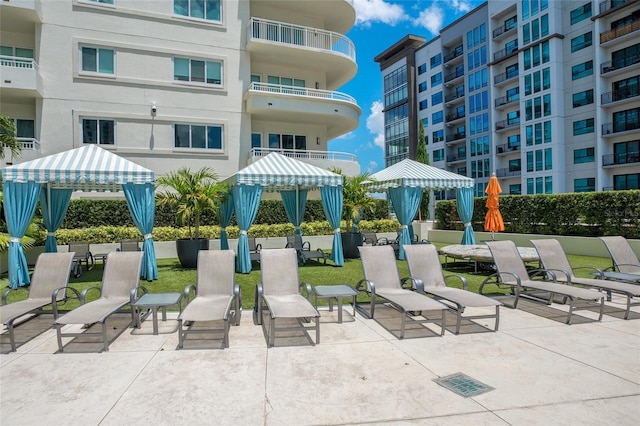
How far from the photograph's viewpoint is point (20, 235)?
33.6 feet

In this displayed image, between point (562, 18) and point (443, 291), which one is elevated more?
point (562, 18)

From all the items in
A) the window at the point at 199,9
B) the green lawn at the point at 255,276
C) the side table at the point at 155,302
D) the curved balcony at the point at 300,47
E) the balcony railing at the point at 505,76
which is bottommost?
the green lawn at the point at 255,276

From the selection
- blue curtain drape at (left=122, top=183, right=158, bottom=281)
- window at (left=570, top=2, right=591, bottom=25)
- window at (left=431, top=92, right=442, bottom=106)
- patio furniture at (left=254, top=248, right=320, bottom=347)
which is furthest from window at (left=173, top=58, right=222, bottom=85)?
window at (left=431, top=92, right=442, bottom=106)

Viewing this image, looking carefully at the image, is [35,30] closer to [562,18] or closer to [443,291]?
[443,291]

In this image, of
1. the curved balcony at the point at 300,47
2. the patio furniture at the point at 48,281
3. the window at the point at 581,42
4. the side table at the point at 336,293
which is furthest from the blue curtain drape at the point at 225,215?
the window at the point at 581,42

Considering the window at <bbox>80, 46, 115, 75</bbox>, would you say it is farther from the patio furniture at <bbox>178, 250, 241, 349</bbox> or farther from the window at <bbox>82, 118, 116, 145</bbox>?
the patio furniture at <bbox>178, 250, 241, 349</bbox>

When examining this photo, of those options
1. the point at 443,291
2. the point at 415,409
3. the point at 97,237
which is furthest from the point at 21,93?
the point at 415,409

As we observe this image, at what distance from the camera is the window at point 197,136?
20719 millimetres

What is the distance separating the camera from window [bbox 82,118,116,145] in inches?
752

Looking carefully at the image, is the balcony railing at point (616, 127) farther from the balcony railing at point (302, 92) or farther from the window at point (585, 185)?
the balcony railing at point (302, 92)

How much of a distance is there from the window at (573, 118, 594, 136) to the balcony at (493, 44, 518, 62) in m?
11.1

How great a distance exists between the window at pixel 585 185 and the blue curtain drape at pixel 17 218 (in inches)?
1635

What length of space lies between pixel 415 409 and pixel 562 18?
152 feet

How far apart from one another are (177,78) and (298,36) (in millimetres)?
7699
